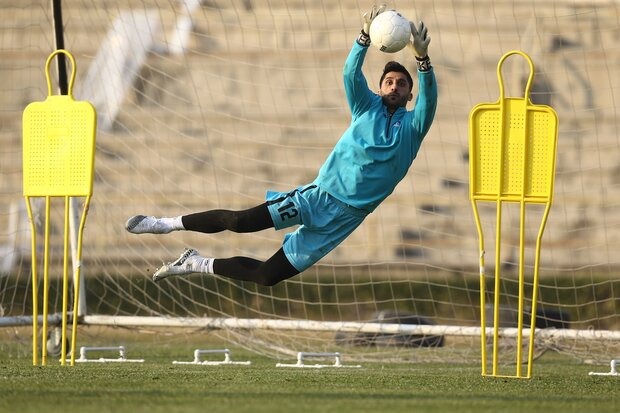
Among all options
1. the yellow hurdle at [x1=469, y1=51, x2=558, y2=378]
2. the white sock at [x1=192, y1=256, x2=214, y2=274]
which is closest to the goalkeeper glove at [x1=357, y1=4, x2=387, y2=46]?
the yellow hurdle at [x1=469, y1=51, x2=558, y2=378]

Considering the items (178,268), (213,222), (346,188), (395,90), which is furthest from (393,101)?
(178,268)

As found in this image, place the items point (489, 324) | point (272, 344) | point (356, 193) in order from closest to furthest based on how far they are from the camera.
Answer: point (356, 193), point (272, 344), point (489, 324)

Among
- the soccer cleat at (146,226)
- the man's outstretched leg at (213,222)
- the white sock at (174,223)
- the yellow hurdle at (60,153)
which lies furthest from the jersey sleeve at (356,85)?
the yellow hurdle at (60,153)

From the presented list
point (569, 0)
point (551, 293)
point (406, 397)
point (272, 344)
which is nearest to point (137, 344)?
point (272, 344)

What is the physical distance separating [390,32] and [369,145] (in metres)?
0.76

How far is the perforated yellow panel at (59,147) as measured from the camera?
771 centimetres

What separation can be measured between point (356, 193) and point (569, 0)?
13.6ft

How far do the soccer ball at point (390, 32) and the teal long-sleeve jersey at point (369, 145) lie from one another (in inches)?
9.4

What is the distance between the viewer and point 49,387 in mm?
6266

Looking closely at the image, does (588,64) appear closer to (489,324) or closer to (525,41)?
(525,41)

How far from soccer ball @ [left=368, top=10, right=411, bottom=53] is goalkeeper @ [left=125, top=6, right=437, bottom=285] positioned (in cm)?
19

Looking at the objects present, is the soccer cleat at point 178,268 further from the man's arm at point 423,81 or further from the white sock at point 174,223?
the man's arm at point 423,81

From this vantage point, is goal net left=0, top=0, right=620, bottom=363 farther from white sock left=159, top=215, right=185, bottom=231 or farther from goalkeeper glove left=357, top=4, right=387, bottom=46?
goalkeeper glove left=357, top=4, right=387, bottom=46

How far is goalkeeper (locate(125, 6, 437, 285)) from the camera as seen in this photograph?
304 inches
